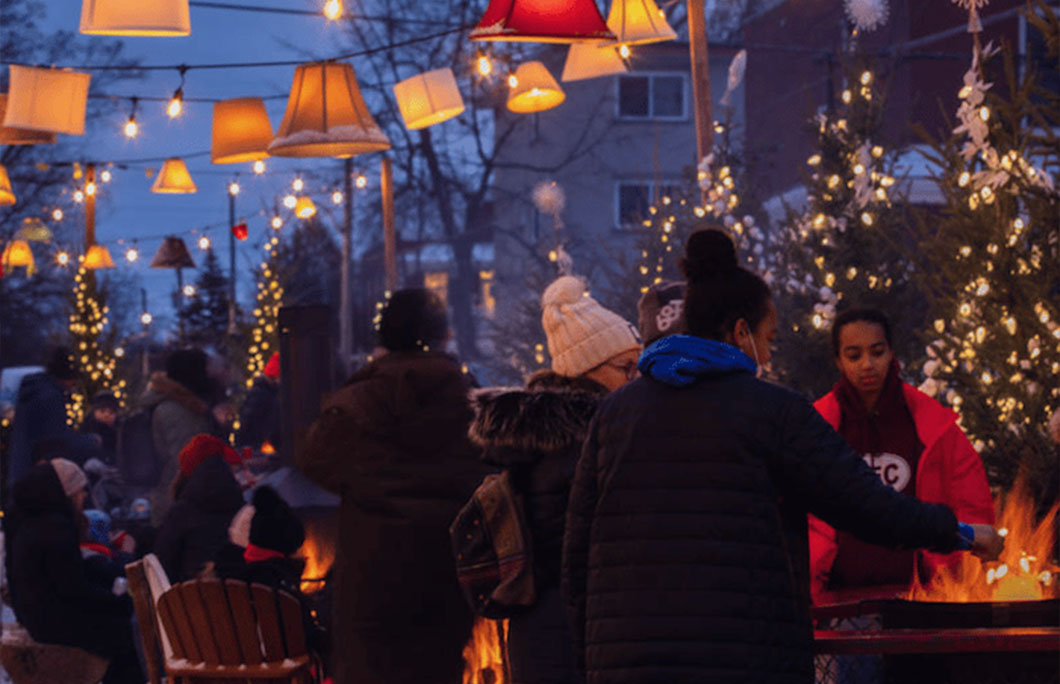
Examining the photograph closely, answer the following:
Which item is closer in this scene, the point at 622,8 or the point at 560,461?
the point at 560,461

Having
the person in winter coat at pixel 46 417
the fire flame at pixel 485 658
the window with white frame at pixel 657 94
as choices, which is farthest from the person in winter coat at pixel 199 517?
the window with white frame at pixel 657 94

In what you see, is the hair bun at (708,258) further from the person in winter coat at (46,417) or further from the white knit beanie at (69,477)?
the person in winter coat at (46,417)

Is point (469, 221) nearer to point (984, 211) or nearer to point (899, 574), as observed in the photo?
point (984, 211)

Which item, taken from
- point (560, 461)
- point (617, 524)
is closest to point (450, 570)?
point (560, 461)

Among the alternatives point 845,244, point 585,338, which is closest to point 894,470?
point 585,338

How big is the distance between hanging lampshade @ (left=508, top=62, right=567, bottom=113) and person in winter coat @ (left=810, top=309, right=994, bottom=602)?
12.9 ft

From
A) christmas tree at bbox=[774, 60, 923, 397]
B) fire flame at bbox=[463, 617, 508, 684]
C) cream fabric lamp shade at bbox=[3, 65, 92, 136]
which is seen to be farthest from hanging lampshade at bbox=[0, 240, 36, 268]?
fire flame at bbox=[463, 617, 508, 684]

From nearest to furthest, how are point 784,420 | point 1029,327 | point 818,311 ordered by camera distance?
point 784,420, point 1029,327, point 818,311

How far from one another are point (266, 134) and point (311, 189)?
3167 centimetres

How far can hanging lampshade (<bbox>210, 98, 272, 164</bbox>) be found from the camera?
29.8 feet

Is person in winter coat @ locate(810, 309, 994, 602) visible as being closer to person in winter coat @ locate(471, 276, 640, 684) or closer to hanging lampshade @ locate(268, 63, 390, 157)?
person in winter coat @ locate(471, 276, 640, 684)

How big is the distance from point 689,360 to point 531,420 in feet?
2.93

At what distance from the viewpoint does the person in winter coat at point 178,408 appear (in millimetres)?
10203

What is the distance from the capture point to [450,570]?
5195mm
